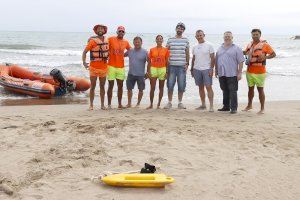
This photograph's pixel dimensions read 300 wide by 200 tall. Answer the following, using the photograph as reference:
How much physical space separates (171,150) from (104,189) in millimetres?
1353

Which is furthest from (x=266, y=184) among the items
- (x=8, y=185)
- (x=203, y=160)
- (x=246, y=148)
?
(x=8, y=185)

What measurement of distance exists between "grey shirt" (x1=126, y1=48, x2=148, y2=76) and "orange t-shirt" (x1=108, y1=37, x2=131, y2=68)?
8.5 inches

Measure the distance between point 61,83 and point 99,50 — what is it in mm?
3979

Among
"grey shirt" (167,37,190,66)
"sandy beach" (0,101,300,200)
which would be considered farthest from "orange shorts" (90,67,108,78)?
"grey shirt" (167,37,190,66)

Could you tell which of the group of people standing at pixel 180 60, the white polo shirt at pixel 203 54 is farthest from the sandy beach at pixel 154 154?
the white polo shirt at pixel 203 54

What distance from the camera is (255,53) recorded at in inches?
281

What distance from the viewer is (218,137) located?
554 cm

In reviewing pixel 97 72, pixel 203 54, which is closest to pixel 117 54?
pixel 97 72

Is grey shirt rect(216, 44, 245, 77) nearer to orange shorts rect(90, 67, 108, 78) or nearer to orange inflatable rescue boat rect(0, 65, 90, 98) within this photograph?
orange shorts rect(90, 67, 108, 78)

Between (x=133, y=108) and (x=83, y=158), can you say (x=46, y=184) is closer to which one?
(x=83, y=158)

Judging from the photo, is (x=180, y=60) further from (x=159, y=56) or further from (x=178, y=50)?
(x=159, y=56)

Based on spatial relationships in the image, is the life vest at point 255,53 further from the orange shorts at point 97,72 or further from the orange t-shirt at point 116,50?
the orange shorts at point 97,72

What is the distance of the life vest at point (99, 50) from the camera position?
7.18m

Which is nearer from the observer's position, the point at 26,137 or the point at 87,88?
the point at 26,137
